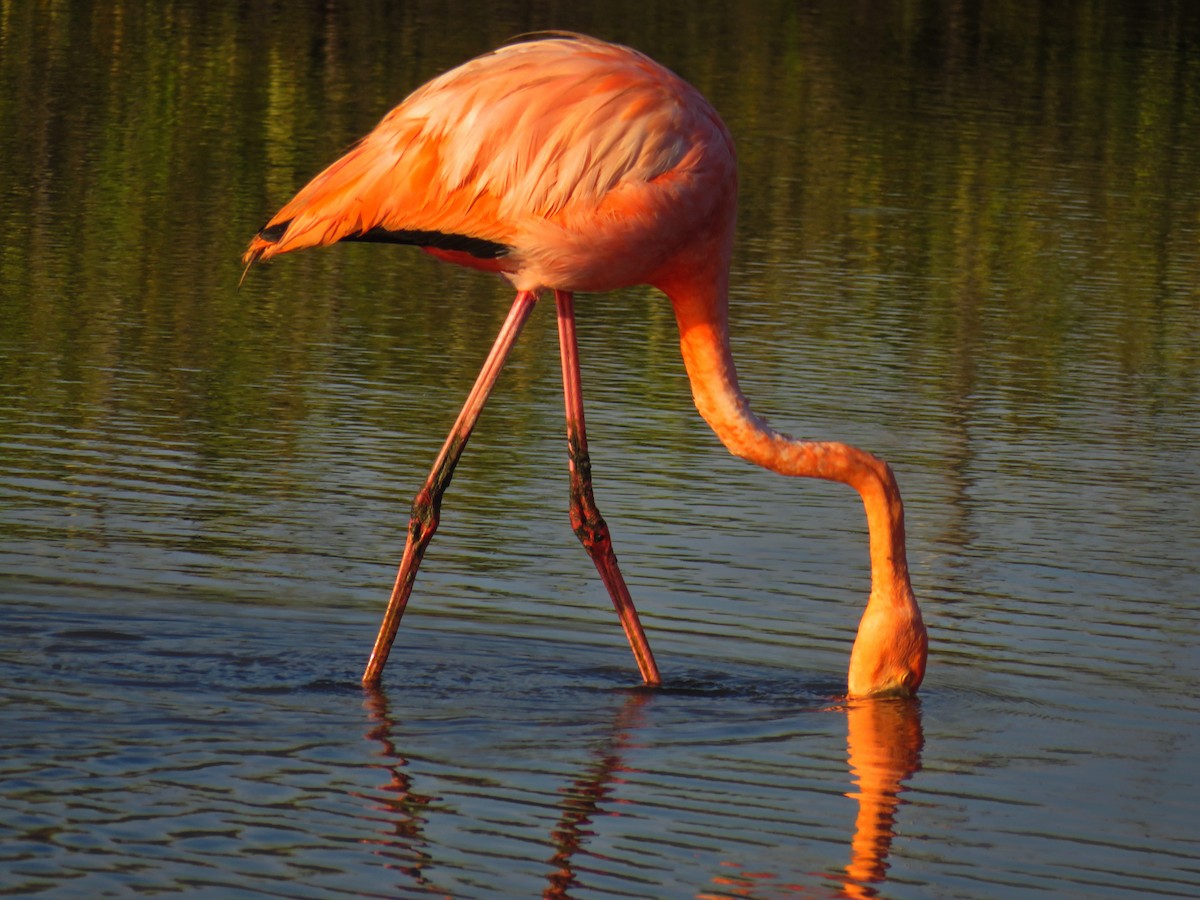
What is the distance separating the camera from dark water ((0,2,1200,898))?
5.46 m

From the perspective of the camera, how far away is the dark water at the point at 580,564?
17.9ft

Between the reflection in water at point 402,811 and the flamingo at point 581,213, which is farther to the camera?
the flamingo at point 581,213

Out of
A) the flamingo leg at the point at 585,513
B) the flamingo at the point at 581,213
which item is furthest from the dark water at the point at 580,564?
the flamingo at the point at 581,213

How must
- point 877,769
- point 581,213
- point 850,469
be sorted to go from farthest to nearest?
point 850,469, point 581,213, point 877,769

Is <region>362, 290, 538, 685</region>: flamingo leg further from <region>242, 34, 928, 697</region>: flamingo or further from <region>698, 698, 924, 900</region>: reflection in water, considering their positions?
<region>698, 698, 924, 900</region>: reflection in water

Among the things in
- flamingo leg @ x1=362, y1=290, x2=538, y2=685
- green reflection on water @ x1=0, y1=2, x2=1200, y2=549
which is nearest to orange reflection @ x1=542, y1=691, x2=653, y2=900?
flamingo leg @ x1=362, y1=290, x2=538, y2=685

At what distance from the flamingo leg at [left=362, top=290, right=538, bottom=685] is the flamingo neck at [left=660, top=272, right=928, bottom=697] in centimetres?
51

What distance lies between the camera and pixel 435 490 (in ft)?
23.2

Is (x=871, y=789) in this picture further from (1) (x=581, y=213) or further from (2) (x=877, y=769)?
(1) (x=581, y=213)

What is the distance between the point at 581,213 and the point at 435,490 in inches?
38.8

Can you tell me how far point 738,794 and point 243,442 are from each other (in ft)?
13.2

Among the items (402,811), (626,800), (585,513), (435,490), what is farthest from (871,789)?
(435,490)

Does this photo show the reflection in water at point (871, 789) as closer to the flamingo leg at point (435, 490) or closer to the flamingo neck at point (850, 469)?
the flamingo neck at point (850, 469)

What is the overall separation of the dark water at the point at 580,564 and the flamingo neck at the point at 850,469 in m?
0.15
